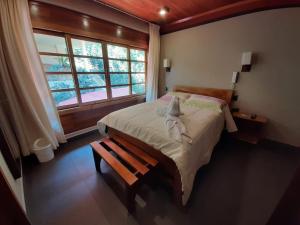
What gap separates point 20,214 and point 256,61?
12.0 feet

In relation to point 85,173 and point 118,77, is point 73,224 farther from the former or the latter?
point 118,77

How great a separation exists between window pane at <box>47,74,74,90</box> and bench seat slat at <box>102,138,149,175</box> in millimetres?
1440

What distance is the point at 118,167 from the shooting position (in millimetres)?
1369

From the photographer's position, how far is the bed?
127 centimetres

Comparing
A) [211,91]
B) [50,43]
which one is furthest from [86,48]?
[211,91]

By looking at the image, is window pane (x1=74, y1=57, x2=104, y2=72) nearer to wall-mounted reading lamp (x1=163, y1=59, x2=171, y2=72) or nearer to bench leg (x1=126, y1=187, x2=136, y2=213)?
wall-mounted reading lamp (x1=163, y1=59, x2=171, y2=72)

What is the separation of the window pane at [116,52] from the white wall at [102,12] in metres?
0.50

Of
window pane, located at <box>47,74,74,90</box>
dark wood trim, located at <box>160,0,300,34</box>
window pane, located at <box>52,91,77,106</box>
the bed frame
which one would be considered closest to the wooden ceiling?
dark wood trim, located at <box>160,0,300,34</box>

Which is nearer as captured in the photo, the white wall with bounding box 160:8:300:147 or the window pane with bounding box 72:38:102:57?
the white wall with bounding box 160:8:300:147

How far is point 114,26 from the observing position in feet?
9.26

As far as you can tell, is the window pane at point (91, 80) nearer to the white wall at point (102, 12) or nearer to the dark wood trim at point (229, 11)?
the white wall at point (102, 12)

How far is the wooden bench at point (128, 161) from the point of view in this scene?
1243mm

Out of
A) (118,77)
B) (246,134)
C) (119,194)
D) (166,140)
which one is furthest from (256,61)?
(119,194)

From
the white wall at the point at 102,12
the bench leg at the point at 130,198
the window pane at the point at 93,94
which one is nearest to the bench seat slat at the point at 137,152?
the bench leg at the point at 130,198
